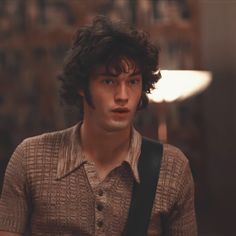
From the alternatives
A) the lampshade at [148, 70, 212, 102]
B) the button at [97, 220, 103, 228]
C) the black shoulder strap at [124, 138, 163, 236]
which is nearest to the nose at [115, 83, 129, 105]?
the black shoulder strap at [124, 138, 163, 236]

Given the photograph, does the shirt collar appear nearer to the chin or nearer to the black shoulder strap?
the black shoulder strap

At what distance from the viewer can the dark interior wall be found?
6.27m

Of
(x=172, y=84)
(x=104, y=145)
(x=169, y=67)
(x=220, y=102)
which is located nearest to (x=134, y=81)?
(x=104, y=145)

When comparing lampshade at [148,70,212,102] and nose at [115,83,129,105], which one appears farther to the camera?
lampshade at [148,70,212,102]

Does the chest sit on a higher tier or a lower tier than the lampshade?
lower

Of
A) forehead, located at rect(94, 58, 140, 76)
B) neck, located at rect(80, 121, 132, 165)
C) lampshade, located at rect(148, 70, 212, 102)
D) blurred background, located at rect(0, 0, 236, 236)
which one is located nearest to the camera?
forehead, located at rect(94, 58, 140, 76)

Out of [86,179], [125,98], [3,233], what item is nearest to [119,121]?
[125,98]

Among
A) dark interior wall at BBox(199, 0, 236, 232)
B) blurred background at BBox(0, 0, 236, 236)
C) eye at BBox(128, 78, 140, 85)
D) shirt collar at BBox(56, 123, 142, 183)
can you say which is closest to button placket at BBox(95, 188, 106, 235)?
shirt collar at BBox(56, 123, 142, 183)

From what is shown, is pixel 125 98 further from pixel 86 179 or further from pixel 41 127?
pixel 41 127

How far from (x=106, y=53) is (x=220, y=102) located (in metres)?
4.29

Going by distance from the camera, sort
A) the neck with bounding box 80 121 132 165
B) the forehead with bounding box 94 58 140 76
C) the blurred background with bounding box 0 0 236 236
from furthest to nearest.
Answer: the blurred background with bounding box 0 0 236 236
the neck with bounding box 80 121 132 165
the forehead with bounding box 94 58 140 76

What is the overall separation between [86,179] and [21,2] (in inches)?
169

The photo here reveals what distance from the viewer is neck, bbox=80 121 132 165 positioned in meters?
2.30

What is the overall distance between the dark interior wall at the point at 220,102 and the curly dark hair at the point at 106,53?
4.00 metres
